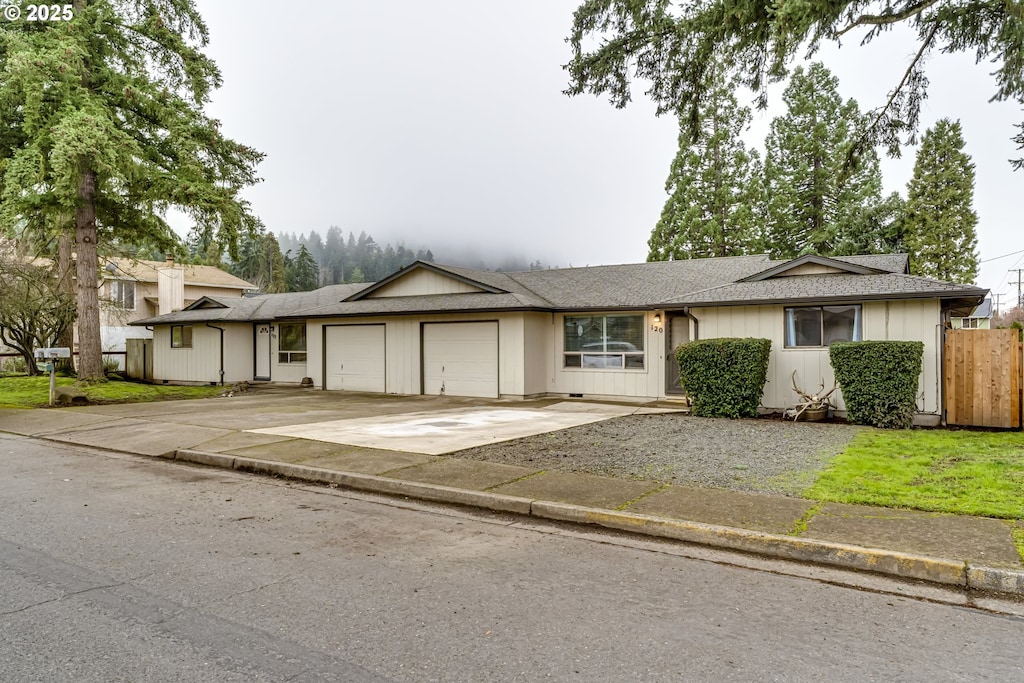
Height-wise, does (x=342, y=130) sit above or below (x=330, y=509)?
above

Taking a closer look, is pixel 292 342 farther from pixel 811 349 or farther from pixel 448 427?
pixel 811 349

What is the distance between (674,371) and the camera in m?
15.9

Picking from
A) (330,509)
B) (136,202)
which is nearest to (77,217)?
(136,202)

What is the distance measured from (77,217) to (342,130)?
24637 millimetres

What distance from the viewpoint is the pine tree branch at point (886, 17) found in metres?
9.71

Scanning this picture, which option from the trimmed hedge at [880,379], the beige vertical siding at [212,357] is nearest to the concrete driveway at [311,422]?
the trimmed hedge at [880,379]

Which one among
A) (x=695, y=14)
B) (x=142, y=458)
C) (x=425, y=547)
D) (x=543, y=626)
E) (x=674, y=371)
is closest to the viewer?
(x=543, y=626)

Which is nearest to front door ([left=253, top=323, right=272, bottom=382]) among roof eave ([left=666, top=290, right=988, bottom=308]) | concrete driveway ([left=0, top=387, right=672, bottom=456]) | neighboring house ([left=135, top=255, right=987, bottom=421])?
neighboring house ([left=135, top=255, right=987, bottom=421])

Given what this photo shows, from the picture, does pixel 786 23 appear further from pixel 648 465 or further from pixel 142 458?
pixel 142 458

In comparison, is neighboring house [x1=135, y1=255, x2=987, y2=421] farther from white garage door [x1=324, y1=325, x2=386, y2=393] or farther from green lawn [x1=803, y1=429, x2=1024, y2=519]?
green lawn [x1=803, y1=429, x2=1024, y2=519]

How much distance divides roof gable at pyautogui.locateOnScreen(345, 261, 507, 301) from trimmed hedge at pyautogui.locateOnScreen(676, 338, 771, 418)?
6476 millimetres

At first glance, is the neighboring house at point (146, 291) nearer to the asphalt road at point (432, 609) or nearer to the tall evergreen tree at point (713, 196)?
the tall evergreen tree at point (713, 196)

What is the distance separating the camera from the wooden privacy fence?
10984 mm

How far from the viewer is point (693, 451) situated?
28.6 feet
